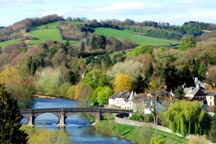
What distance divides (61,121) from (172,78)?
25.0 meters

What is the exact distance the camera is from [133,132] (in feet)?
237

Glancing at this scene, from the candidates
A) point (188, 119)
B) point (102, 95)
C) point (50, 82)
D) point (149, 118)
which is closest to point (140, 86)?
point (102, 95)

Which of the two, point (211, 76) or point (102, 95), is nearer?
point (102, 95)

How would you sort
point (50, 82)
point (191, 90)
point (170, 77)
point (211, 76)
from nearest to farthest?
point (191, 90) → point (170, 77) → point (211, 76) → point (50, 82)

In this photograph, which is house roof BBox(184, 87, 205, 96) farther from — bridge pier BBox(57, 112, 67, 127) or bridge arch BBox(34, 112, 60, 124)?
bridge arch BBox(34, 112, 60, 124)

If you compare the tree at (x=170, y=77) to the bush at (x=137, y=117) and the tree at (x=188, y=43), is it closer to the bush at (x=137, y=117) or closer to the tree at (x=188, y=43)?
the bush at (x=137, y=117)

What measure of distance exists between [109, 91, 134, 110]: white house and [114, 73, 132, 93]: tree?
5112 mm

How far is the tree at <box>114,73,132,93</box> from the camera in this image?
10681cm

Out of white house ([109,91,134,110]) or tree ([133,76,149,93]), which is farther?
tree ([133,76,149,93])

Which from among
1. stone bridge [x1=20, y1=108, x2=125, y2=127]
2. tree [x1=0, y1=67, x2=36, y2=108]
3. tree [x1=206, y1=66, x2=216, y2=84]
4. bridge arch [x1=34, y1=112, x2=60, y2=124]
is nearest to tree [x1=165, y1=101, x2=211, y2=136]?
Answer: stone bridge [x1=20, y1=108, x2=125, y2=127]

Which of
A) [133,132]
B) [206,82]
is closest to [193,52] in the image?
[206,82]

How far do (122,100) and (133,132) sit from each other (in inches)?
1006

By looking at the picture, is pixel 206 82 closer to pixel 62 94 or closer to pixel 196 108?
pixel 62 94

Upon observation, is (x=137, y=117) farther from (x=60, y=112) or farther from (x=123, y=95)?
(x=123, y=95)
